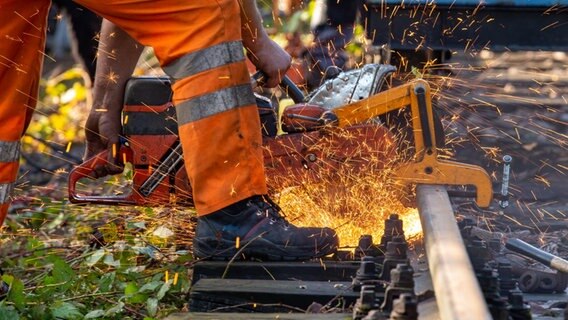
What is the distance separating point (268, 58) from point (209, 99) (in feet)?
1.72

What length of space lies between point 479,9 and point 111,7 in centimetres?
333

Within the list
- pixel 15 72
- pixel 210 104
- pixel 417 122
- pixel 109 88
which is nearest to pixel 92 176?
pixel 109 88

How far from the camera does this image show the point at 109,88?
17.7ft

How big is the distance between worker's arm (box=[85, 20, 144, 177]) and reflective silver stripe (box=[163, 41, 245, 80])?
0.85 metres

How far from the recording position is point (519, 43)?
738cm

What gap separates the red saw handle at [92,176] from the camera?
5203mm

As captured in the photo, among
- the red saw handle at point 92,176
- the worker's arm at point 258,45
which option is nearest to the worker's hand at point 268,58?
the worker's arm at point 258,45

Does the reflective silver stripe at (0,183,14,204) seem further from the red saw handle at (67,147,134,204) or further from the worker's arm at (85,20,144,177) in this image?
the worker's arm at (85,20,144,177)

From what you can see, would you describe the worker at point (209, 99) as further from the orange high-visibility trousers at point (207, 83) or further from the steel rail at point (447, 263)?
the steel rail at point (447, 263)

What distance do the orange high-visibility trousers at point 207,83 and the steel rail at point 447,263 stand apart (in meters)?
0.67

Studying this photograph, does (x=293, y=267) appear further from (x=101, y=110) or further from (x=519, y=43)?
(x=519, y=43)

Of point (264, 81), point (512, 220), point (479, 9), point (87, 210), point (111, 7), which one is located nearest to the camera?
point (111, 7)

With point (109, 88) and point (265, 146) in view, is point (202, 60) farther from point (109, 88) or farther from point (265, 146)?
point (109, 88)

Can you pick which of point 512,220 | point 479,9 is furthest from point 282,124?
point 479,9
